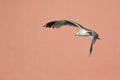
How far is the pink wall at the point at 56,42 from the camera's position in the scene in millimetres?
2082

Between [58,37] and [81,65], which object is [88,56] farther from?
[58,37]

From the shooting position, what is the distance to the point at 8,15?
88.4 inches

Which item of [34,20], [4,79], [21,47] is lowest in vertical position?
[4,79]

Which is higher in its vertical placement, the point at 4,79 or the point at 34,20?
the point at 34,20

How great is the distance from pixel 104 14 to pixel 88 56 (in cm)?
29

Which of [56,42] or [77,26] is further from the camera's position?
[56,42]

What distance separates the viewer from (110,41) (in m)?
2.12

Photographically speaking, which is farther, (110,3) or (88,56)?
(110,3)

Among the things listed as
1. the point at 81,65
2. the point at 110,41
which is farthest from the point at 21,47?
the point at 110,41

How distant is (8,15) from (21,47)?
225 mm

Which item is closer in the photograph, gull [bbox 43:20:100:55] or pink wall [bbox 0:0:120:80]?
gull [bbox 43:20:100:55]

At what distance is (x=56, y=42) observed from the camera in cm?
213

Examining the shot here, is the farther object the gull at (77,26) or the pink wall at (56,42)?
the pink wall at (56,42)

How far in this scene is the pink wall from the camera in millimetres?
2082
